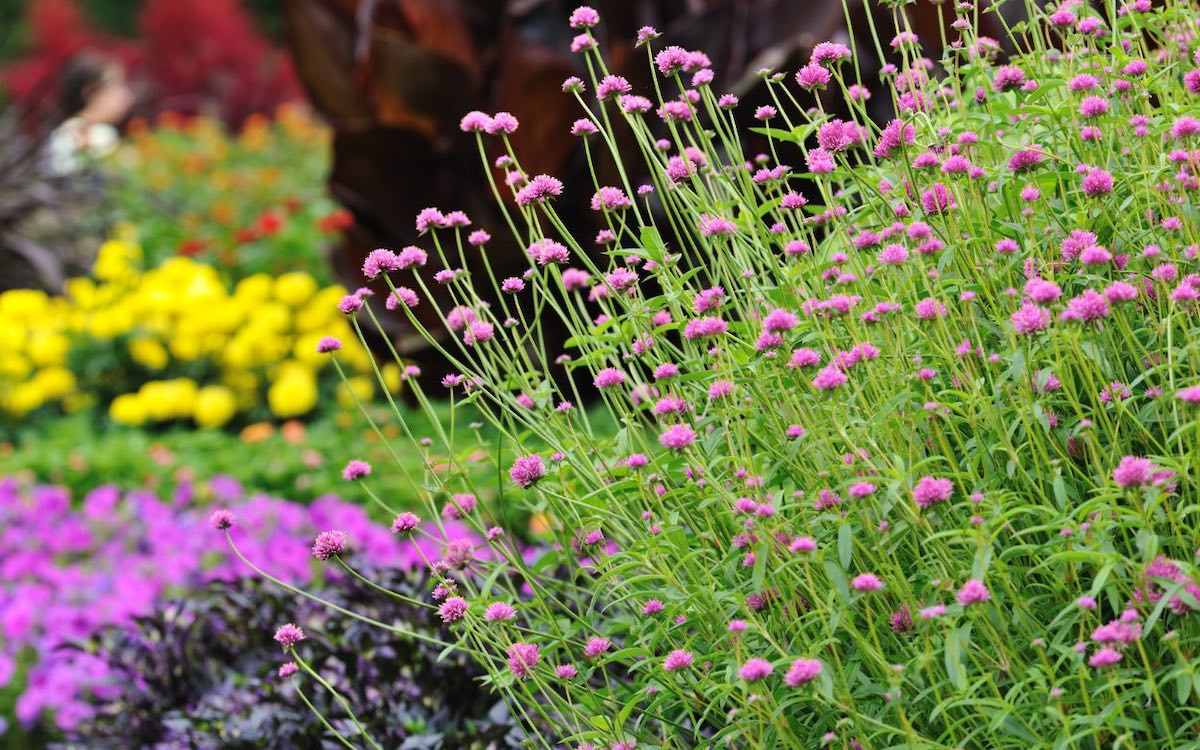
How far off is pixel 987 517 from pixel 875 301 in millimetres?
420

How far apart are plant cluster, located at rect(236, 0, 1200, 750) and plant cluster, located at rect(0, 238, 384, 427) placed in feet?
16.3

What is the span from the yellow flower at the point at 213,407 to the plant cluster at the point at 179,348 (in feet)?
0.08

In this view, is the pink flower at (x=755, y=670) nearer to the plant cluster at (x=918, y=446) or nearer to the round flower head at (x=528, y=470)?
the plant cluster at (x=918, y=446)

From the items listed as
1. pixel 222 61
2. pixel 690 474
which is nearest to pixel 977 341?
pixel 690 474

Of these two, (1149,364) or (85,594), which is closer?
(1149,364)

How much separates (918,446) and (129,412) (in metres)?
5.66

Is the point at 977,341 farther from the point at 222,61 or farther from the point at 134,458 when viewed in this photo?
the point at 222,61

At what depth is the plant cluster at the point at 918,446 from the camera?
1628mm

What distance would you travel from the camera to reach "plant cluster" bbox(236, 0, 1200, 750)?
1.63m

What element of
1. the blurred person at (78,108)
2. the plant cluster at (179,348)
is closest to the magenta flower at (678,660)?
the plant cluster at (179,348)

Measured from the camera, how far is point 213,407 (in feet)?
22.4

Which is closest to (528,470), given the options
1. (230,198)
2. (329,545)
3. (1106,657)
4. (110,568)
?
(329,545)

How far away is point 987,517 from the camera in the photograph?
6.04ft

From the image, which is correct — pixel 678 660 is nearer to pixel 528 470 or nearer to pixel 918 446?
pixel 528 470
